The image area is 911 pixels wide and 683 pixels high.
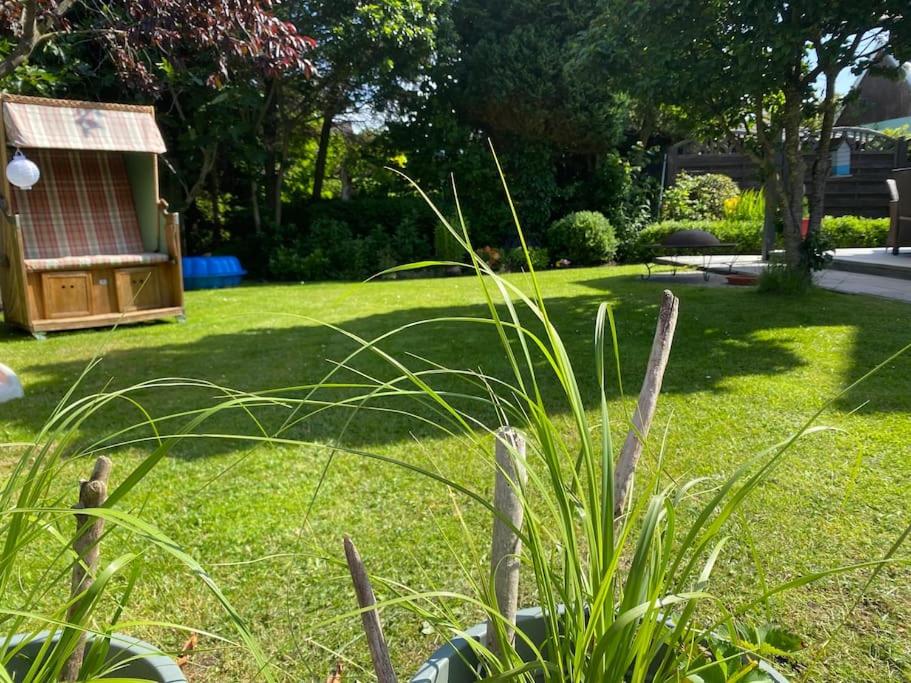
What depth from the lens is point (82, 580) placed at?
998 millimetres

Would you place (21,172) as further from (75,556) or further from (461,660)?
(461,660)

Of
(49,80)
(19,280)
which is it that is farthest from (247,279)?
(19,280)

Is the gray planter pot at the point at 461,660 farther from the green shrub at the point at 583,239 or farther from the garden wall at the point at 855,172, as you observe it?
the garden wall at the point at 855,172

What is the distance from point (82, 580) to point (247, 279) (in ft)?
35.2

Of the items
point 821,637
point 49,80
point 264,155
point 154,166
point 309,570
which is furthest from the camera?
point 264,155

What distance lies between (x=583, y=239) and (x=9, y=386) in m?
9.83

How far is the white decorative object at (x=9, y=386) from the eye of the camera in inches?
144

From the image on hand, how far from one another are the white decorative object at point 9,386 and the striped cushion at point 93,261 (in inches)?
94.1

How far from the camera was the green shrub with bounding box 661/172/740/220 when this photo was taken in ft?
46.4

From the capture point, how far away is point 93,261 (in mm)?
6090

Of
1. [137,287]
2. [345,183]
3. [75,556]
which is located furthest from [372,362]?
[345,183]

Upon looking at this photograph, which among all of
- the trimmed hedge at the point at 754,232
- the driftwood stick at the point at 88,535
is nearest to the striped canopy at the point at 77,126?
the driftwood stick at the point at 88,535

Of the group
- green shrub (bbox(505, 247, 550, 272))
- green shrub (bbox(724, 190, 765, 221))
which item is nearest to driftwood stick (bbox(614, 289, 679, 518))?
green shrub (bbox(505, 247, 550, 272))

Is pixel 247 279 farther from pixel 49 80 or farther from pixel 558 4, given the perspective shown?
pixel 558 4
